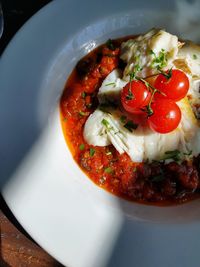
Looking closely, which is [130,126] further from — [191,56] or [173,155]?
[191,56]

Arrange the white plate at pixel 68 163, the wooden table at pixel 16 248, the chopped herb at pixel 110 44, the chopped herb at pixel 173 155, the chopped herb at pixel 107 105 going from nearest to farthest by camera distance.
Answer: the white plate at pixel 68 163 < the wooden table at pixel 16 248 < the chopped herb at pixel 173 155 < the chopped herb at pixel 107 105 < the chopped herb at pixel 110 44

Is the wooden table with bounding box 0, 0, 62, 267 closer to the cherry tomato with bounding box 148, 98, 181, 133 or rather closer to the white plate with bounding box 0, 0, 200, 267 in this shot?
the white plate with bounding box 0, 0, 200, 267

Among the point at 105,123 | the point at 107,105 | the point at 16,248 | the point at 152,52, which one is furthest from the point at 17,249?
the point at 152,52

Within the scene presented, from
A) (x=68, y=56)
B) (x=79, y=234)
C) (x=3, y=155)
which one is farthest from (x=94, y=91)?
(x=79, y=234)

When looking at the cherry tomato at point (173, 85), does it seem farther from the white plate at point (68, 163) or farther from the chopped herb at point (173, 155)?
the white plate at point (68, 163)

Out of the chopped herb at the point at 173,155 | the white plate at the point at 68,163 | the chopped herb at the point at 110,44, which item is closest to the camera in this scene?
the white plate at the point at 68,163

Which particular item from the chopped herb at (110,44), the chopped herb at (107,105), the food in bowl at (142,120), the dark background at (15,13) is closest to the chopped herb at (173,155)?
the food in bowl at (142,120)
